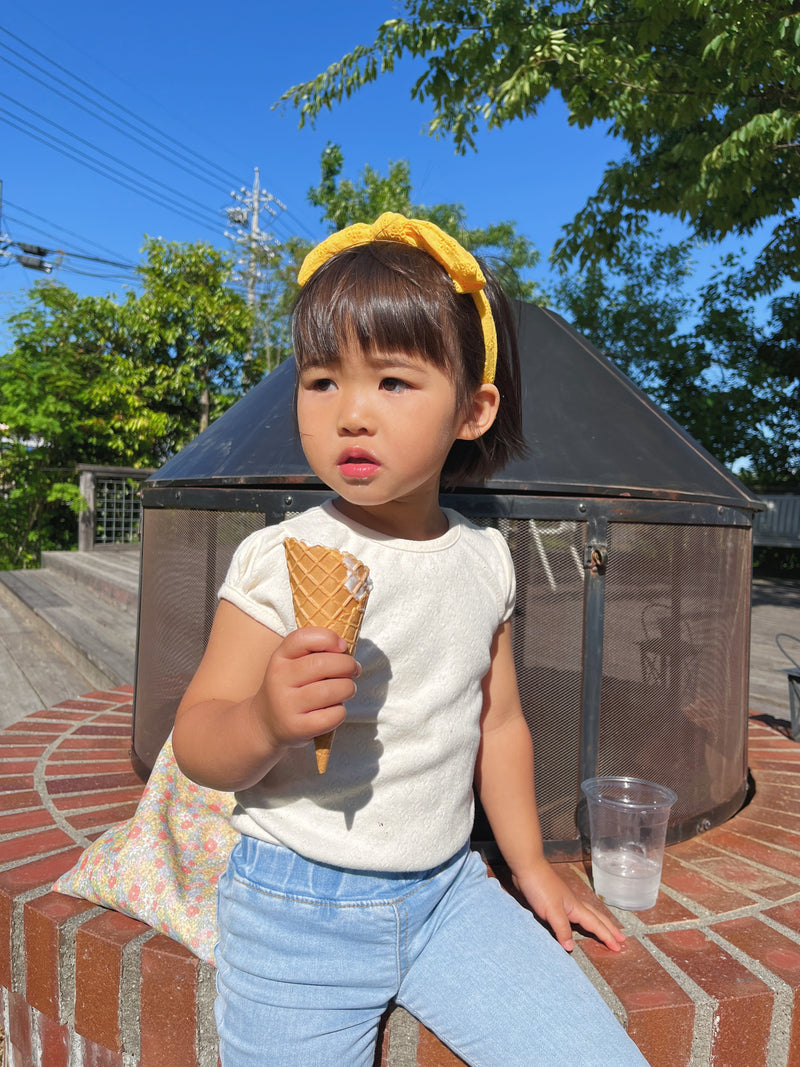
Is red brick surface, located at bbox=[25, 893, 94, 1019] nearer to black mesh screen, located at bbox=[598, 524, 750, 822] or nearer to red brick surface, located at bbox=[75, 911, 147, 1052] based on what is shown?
red brick surface, located at bbox=[75, 911, 147, 1052]

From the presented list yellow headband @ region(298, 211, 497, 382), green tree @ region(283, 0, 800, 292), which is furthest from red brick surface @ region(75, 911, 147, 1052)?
green tree @ region(283, 0, 800, 292)

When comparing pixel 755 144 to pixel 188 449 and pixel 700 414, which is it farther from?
pixel 700 414

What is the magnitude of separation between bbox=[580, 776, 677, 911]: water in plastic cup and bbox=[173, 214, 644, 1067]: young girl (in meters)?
0.39

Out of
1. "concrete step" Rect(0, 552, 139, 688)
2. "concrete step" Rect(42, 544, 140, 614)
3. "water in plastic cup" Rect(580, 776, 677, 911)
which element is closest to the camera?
"water in plastic cup" Rect(580, 776, 677, 911)

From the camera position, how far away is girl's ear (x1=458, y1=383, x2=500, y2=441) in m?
1.25

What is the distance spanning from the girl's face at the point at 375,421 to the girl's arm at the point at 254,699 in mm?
254

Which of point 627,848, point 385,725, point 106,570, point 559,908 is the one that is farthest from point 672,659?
point 106,570

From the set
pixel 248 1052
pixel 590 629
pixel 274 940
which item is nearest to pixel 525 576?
pixel 590 629

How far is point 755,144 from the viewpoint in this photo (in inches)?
217

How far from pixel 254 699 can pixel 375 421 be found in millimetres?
413

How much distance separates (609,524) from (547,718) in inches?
17.9

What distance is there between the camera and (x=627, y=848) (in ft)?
4.99

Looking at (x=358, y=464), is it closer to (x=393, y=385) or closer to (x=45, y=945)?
(x=393, y=385)

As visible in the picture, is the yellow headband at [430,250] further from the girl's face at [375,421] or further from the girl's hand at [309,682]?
the girl's hand at [309,682]
